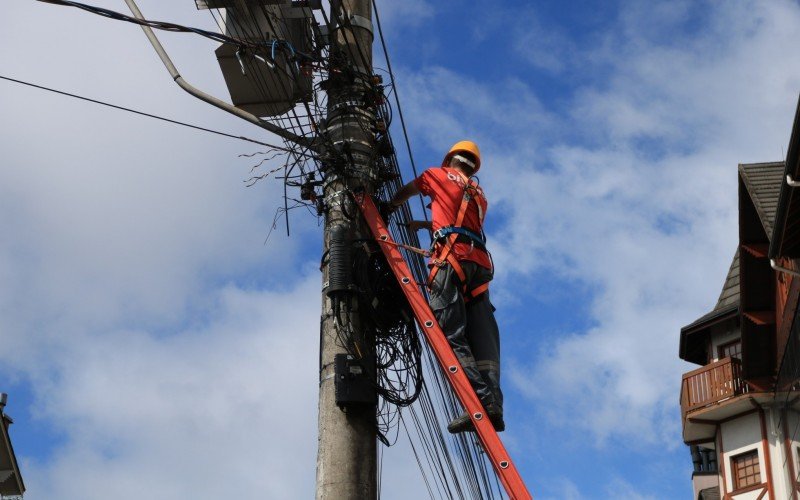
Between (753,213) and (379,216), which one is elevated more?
(753,213)

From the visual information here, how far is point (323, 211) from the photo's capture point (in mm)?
8492

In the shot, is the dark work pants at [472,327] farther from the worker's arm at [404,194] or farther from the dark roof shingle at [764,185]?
the dark roof shingle at [764,185]

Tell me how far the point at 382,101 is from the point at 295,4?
4.00 feet

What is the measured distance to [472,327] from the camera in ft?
26.8

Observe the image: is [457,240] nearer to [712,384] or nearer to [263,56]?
[263,56]

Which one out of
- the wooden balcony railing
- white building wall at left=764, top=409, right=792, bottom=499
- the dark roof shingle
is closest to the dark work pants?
the dark roof shingle

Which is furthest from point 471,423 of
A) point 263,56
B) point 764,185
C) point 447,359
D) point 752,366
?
point 752,366

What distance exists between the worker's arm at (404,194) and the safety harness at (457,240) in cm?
30

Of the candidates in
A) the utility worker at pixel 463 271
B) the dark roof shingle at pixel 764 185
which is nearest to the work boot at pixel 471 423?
the utility worker at pixel 463 271

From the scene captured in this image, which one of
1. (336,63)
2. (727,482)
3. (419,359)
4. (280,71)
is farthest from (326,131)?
(727,482)

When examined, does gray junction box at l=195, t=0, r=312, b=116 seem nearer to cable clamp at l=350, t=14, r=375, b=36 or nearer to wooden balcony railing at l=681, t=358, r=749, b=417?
cable clamp at l=350, t=14, r=375, b=36

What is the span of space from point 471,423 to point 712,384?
22.6 m

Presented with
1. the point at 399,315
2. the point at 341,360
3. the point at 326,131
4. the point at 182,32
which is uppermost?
the point at 182,32

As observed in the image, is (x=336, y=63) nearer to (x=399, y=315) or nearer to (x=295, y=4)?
(x=295, y=4)
